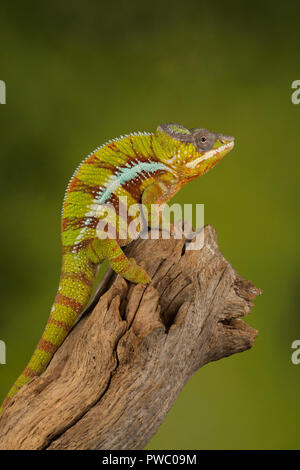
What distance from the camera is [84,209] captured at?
2.21 m

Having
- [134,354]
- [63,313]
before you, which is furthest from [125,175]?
[134,354]

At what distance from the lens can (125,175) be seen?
224 centimetres

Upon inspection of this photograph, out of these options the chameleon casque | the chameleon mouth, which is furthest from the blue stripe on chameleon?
the chameleon mouth

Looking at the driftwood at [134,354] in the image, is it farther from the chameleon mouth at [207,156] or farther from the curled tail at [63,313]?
the chameleon mouth at [207,156]

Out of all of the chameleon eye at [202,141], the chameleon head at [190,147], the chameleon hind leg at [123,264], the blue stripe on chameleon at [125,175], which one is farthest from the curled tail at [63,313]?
the chameleon eye at [202,141]

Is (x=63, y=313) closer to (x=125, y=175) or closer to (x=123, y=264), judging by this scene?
(x=123, y=264)

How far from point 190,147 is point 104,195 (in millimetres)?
457

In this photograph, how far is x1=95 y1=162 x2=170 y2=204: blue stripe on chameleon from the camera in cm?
221

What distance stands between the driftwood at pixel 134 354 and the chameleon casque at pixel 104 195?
0.09 meters

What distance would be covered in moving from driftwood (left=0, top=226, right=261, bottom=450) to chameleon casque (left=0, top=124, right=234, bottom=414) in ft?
0.29

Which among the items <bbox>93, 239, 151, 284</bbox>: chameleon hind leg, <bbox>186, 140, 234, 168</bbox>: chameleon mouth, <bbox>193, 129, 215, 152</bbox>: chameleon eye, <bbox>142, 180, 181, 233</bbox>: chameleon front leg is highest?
<bbox>193, 129, 215, 152</bbox>: chameleon eye

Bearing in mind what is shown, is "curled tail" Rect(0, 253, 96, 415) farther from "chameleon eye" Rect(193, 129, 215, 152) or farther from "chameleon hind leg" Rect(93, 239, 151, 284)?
"chameleon eye" Rect(193, 129, 215, 152)

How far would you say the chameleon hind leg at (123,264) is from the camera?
2.11 metres
